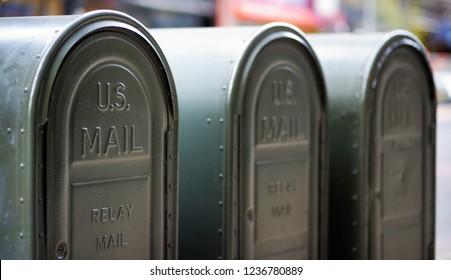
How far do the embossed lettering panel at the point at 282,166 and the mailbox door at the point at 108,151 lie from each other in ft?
2.06

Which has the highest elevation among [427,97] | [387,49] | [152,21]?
[387,49]

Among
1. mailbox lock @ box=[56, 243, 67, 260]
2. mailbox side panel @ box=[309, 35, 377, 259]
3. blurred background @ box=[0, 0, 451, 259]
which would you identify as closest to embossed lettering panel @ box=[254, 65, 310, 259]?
mailbox side panel @ box=[309, 35, 377, 259]

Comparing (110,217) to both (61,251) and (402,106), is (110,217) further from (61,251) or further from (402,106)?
(402,106)

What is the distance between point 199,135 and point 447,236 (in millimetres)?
4905

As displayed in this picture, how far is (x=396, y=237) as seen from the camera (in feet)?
14.7

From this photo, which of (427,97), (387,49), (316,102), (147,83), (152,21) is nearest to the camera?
(147,83)

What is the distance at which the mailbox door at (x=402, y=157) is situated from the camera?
14.0 feet

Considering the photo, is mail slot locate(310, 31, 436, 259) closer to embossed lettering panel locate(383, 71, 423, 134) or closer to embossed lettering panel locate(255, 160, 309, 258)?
embossed lettering panel locate(383, 71, 423, 134)

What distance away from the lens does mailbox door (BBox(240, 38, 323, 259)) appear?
3547mm

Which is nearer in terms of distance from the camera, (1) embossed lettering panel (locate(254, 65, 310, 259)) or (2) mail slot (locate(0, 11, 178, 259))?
(2) mail slot (locate(0, 11, 178, 259))

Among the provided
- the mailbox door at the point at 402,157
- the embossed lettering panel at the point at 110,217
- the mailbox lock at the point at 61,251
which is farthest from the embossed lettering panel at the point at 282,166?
the mailbox lock at the point at 61,251

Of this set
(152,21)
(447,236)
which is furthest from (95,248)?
(152,21)

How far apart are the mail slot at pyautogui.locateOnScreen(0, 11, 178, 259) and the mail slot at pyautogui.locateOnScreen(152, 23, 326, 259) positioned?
0.37 metres
